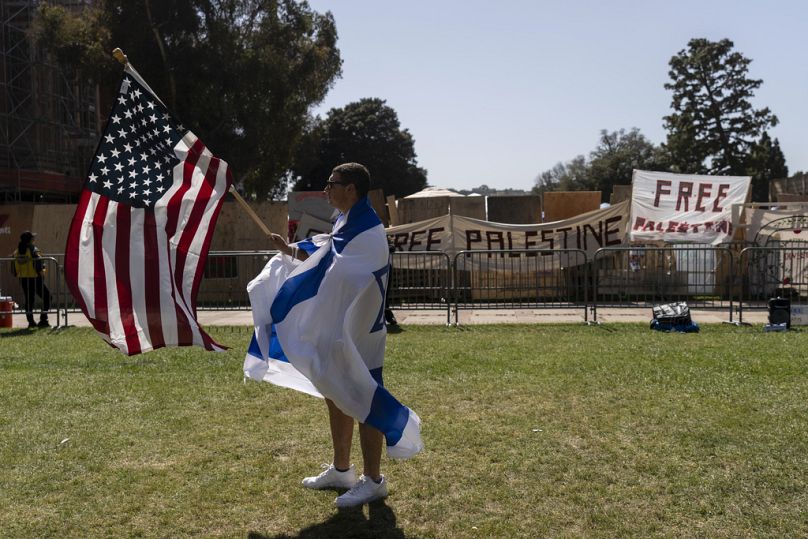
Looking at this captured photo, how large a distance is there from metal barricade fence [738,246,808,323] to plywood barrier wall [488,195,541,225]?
507 centimetres

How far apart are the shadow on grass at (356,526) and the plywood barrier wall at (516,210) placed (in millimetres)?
14389

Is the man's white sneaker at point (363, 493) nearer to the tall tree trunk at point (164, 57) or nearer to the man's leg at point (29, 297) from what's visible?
the man's leg at point (29, 297)

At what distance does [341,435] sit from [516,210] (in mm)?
14219

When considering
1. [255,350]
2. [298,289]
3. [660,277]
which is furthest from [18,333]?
[660,277]

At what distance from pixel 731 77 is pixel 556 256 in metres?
40.6


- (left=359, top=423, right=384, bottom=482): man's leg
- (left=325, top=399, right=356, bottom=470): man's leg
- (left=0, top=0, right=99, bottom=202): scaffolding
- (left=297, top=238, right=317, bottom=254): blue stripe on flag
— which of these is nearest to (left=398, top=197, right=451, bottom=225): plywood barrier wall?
(left=297, top=238, right=317, bottom=254): blue stripe on flag

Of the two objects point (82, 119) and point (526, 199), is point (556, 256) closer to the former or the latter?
point (526, 199)

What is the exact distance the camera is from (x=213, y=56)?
27375mm

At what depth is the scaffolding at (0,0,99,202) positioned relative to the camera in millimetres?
32062

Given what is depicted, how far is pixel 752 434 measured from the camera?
5.63 meters

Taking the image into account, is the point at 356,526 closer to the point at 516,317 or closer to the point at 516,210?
the point at 516,317

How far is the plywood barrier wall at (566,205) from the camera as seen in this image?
18500 mm

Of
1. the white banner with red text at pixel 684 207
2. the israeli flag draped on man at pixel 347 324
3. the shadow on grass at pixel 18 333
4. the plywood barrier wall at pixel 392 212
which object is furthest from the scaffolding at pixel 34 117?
the israeli flag draped on man at pixel 347 324

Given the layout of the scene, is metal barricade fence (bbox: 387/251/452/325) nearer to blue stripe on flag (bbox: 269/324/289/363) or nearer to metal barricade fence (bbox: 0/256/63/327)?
metal barricade fence (bbox: 0/256/63/327)
